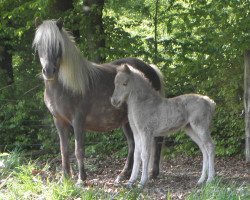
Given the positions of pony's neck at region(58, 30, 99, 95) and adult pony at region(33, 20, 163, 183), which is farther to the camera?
pony's neck at region(58, 30, 99, 95)

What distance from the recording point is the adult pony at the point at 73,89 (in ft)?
22.7

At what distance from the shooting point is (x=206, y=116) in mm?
6961

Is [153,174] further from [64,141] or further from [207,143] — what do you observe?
[64,141]

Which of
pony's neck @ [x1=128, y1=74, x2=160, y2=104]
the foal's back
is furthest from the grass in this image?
pony's neck @ [x1=128, y1=74, x2=160, y2=104]

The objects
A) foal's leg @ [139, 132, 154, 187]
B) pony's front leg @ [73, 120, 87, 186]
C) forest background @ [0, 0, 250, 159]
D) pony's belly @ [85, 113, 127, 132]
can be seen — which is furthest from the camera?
forest background @ [0, 0, 250, 159]

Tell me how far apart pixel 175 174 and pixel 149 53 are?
4215mm

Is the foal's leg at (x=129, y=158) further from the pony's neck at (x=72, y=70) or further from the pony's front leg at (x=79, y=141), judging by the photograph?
the pony's neck at (x=72, y=70)

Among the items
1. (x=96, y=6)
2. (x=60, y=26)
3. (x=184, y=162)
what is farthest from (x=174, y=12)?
(x=60, y=26)

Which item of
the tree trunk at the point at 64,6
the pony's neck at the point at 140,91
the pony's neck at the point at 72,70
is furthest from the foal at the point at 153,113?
the tree trunk at the point at 64,6

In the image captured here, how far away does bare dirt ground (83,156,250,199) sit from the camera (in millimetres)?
6802

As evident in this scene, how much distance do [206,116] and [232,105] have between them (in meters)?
3.71

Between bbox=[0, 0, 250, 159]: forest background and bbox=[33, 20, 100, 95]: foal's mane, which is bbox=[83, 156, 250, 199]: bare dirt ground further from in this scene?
bbox=[33, 20, 100, 95]: foal's mane

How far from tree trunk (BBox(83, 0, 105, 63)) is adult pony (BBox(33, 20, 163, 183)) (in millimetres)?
3945

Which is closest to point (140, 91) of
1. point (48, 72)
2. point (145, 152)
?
point (145, 152)
